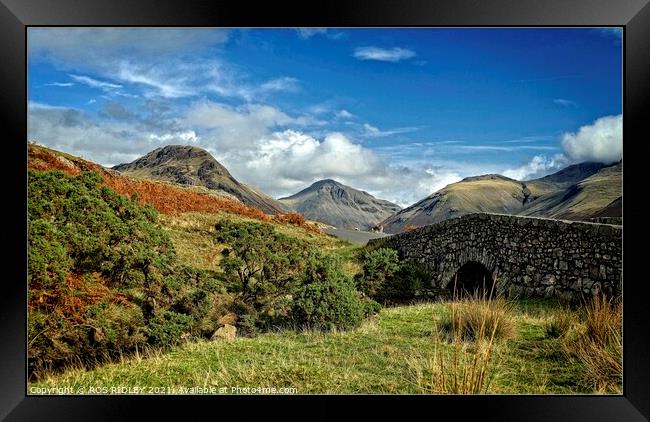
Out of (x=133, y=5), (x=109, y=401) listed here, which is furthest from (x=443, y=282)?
(x=133, y=5)

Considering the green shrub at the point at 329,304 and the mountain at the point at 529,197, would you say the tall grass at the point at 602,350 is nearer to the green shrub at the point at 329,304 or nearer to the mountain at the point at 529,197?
the mountain at the point at 529,197

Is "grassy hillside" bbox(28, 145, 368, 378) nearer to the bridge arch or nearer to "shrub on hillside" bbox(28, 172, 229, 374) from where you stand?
"shrub on hillside" bbox(28, 172, 229, 374)

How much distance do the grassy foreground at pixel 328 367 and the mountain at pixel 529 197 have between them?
1.65 m

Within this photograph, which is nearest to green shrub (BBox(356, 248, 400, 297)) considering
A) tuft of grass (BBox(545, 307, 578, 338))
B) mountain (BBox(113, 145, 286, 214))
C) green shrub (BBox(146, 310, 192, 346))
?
mountain (BBox(113, 145, 286, 214))

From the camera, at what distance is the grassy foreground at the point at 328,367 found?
348 cm

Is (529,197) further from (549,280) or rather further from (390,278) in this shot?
(390,278)

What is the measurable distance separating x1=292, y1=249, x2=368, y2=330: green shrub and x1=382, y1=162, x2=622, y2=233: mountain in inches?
63.4

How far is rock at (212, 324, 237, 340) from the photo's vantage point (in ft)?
16.1

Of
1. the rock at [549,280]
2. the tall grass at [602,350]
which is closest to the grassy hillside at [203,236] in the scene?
the rock at [549,280]

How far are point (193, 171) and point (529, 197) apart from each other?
4544 millimetres

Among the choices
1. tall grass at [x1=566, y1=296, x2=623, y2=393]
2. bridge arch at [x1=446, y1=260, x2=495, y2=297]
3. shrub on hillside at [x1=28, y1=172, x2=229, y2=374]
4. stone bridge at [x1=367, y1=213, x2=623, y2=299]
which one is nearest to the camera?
tall grass at [x1=566, y1=296, x2=623, y2=393]

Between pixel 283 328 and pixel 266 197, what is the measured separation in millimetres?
1834

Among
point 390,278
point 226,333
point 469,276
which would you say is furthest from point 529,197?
point 226,333
